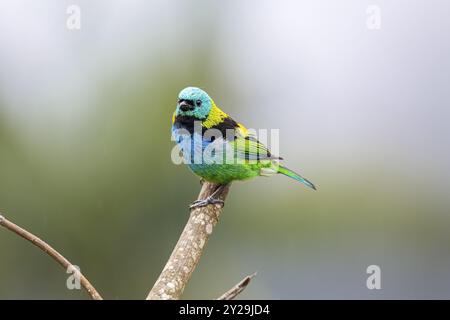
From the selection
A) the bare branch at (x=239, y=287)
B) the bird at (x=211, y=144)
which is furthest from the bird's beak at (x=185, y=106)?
the bare branch at (x=239, y=287)

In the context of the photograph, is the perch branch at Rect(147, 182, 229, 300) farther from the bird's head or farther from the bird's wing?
the bird's head

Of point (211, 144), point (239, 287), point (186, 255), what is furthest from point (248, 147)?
point (239, 287)

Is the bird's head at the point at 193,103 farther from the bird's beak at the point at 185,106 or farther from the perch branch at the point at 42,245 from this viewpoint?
the perch branch at the point at 42,245

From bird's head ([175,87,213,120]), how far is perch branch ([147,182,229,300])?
63 cm

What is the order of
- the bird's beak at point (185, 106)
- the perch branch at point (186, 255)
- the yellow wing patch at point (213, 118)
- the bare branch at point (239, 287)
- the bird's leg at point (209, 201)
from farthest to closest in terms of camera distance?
the yellow wing patch at point (213, 118)
the bird's beak at point (185, 106)
the bird's leg at point (209, 201)
the perch branch at point (186, 255)
the bare branch at point (239, 287)

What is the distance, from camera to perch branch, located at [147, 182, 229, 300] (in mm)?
3303

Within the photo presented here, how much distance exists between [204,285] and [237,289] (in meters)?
3.61

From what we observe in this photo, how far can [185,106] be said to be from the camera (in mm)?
4555

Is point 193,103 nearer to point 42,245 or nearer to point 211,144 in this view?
point 211,144

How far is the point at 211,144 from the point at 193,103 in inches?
13.6

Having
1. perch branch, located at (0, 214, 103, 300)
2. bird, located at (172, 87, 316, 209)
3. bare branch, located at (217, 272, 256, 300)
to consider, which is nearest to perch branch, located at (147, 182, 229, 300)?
bird, located at (172, 87, 316, 209)

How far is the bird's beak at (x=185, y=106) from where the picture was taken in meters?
4.54

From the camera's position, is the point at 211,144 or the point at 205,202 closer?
the point at 205,202

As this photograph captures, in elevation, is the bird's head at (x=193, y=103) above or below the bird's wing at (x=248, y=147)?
above
